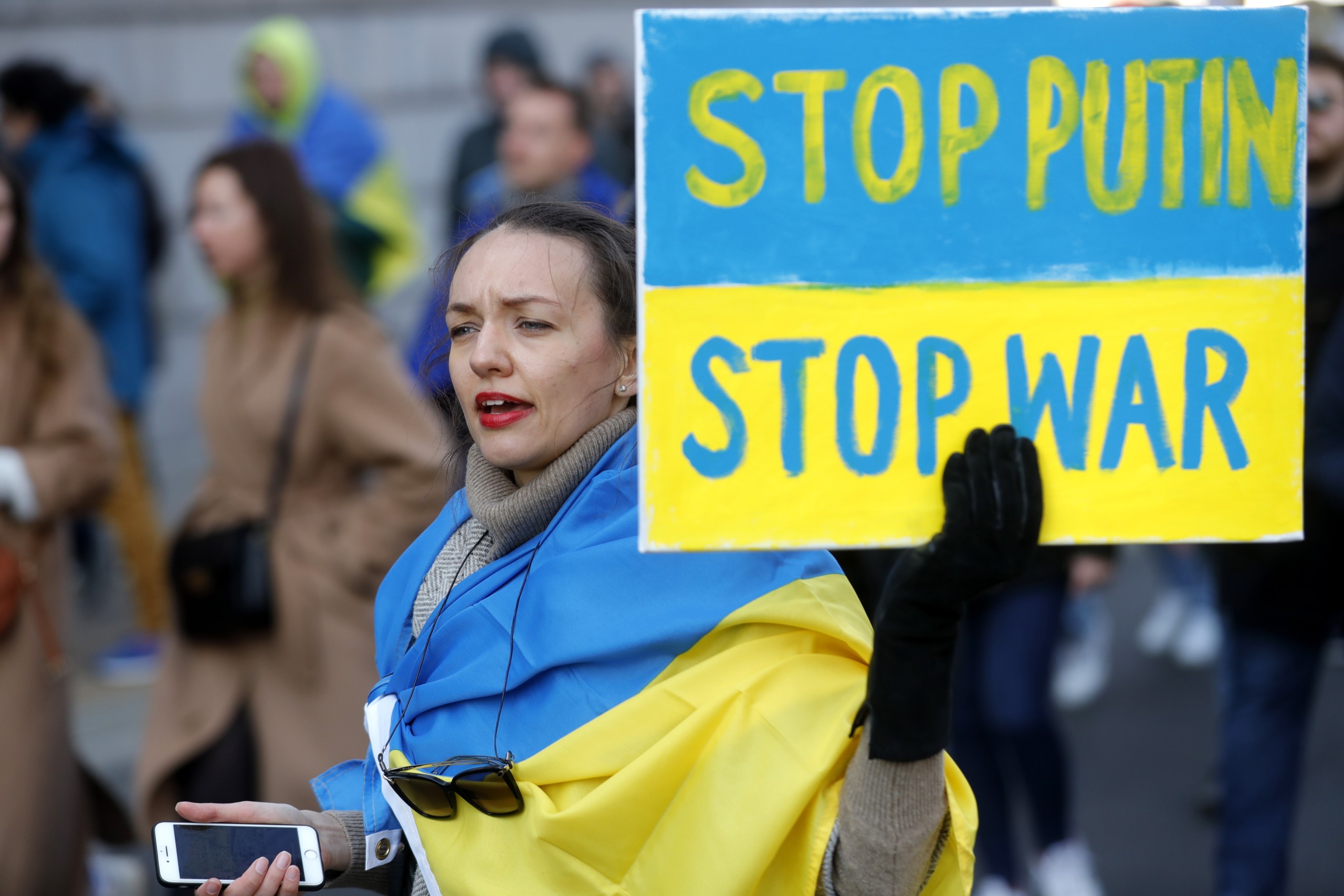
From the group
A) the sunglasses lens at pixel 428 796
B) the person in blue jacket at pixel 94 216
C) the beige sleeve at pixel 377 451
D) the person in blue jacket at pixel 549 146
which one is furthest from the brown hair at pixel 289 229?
the person in blue jacket at pixel 94 216

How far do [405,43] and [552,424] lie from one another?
845 cm

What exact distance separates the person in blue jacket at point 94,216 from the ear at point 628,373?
4.67m

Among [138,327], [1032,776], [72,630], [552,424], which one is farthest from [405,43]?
[552,424]

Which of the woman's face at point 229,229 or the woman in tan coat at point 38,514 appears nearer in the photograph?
the woman in tan coat at point 38,514

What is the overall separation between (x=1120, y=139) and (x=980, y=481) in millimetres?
416

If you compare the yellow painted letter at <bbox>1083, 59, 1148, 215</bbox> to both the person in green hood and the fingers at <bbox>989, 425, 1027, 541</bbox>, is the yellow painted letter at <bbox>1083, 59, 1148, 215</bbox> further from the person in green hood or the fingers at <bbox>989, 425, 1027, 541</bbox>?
the person in green hood

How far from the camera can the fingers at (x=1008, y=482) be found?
4.99ft

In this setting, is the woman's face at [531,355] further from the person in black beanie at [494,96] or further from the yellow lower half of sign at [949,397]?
the person in black beanie at [494,96]

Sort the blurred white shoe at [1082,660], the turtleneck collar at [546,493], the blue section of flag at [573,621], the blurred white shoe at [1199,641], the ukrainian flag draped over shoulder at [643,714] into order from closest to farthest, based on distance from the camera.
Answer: the ukrainian flag draped over shoulder at [643,714]
the blue section of flag at [573,621]
the turtleneck collar at [546,493]
the blurred white shoe at [1082,660]
the blurred white shoe at [1199,641]

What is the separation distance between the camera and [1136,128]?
1.61 metres

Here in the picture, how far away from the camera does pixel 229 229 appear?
3.88 metres

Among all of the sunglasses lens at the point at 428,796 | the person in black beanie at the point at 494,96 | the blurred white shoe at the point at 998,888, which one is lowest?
the blurred white shoe at the point at 998,888

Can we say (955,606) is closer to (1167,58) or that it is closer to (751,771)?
(751,771)

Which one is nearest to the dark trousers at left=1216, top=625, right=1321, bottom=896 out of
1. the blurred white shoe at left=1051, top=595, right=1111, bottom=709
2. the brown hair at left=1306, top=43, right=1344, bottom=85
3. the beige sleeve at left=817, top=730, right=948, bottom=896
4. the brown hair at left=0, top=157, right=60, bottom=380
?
the brown hair at left=1306, top=43, right=1344, bottom=85
